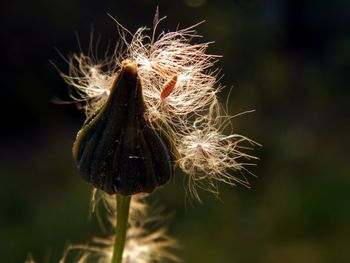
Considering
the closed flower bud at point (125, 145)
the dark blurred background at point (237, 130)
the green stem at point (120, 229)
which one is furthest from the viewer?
the dark blurred background at point (237, 130)

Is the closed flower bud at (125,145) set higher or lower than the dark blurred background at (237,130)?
lower

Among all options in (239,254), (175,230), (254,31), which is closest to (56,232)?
(175,230)

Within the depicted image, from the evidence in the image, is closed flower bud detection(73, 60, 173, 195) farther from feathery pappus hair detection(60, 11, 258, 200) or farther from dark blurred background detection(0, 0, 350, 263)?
dark blurred background detection(0, 0, 350, 263)

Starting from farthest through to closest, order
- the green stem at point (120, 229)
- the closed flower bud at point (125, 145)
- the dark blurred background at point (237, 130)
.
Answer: the dark blurred background at point (237, 130) < the green stem at point (120, 229) < the closed flower bud at point (125, 145)

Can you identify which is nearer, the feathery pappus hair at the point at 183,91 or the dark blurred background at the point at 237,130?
the feathery pappus hair at the point at 183,91

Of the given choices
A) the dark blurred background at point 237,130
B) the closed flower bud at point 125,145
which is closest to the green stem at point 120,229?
the closed flower bud at point 125,145

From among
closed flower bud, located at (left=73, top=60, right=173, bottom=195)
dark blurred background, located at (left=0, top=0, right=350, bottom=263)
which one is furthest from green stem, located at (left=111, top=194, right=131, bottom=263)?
dark blurred background, located at (left=0, top=0, right=350, bottom=263)

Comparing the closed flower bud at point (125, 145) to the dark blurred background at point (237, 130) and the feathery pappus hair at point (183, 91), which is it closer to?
the feathery pappus hair at point (183, 91)

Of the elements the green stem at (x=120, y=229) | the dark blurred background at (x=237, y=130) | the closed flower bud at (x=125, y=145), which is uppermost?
the dark blurred background at (x=237, y=130)
